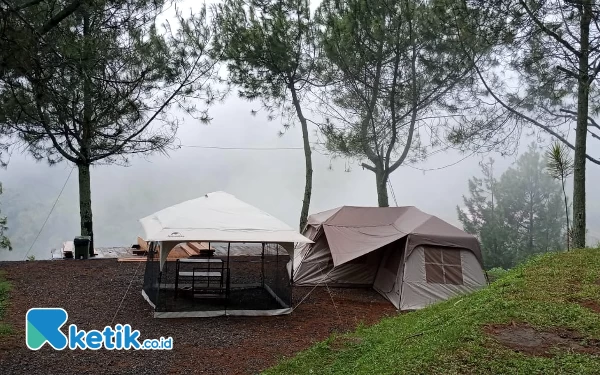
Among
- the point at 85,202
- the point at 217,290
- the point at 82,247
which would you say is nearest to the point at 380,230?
the point at 217,290

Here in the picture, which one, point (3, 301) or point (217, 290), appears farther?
point (217, 290)

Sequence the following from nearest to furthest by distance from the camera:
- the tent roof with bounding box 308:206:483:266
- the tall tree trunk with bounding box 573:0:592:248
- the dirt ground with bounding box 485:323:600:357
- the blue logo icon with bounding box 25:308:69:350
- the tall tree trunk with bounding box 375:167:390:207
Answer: the dirt ground with bounding box 485:323:600:357 → the blue logo icon with bounding box 25:308:69:350 → the tent roof with bounding box 308:206:483:266 → the tall tree trunk with bounding box 573:0:592:248 → the tall tree trunk with bounding box 375:167:390:207

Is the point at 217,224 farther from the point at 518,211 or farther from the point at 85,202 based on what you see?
the point at 518,211

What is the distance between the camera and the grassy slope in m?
3.16

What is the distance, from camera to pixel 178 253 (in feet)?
34.2

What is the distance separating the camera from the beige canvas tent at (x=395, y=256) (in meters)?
7.55

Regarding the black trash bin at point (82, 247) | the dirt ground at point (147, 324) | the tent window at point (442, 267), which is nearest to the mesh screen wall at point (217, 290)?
the dirt ground at point (147, 324)

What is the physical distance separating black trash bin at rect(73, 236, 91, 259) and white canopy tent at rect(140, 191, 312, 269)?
12.4 ft

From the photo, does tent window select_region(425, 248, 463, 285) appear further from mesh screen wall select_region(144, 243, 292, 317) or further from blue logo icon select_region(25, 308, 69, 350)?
blue logo icon select_region(25, 308, 69, 350)

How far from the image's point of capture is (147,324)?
229 inches

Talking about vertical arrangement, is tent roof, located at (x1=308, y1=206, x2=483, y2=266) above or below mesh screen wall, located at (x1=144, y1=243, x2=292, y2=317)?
above

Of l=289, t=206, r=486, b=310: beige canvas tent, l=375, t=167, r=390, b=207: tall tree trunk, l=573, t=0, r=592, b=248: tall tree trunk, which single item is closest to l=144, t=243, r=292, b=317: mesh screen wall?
l=289, t=206, r=486, b=310: beige canvas tent

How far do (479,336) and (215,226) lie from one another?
3.80 m
